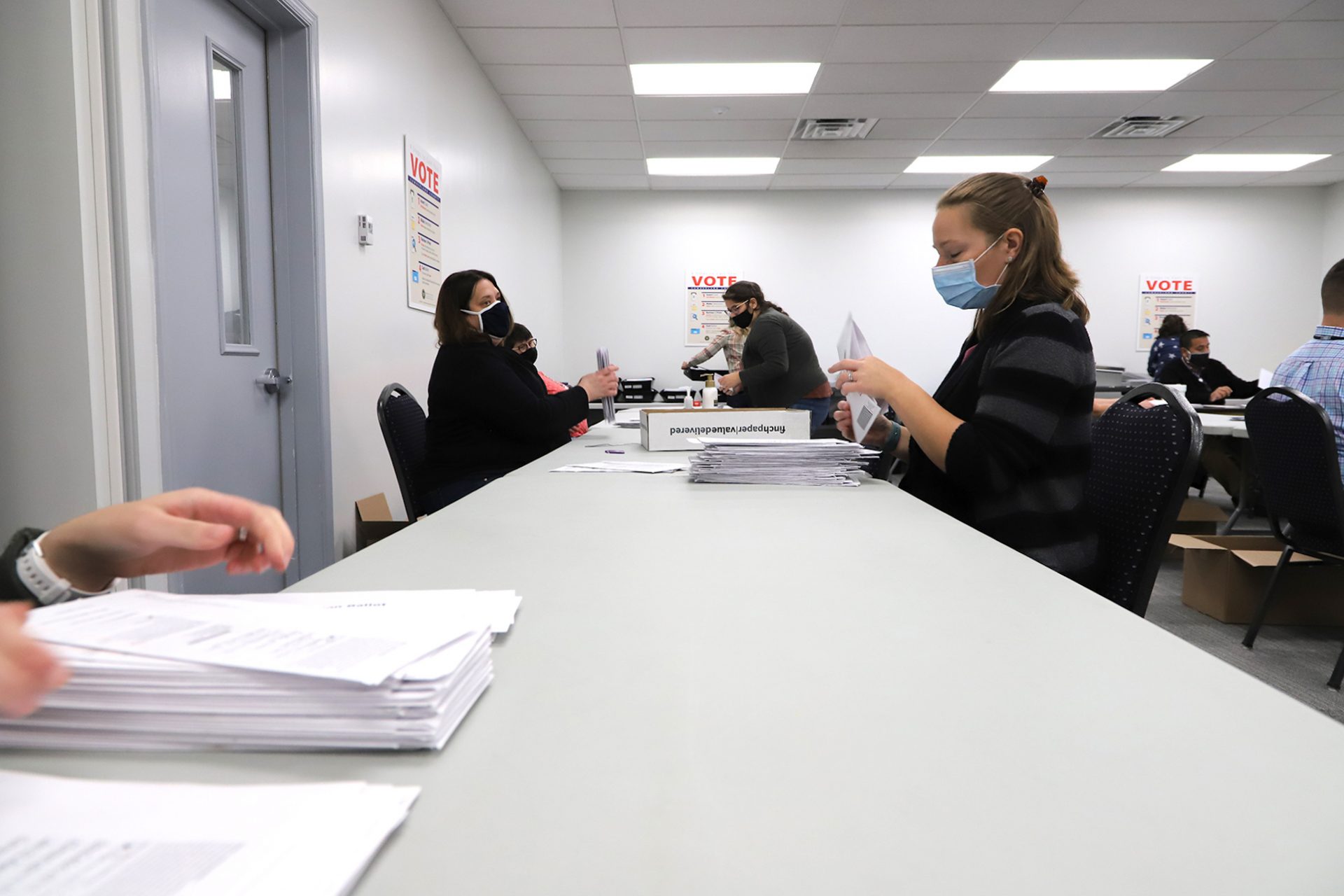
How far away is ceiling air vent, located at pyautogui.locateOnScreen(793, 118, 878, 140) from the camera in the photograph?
499 cm

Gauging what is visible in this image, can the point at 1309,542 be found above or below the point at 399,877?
below

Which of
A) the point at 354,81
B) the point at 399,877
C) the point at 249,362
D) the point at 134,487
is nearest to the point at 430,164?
the point at 354,81

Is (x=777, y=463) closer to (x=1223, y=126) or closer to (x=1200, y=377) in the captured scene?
(x=1223, y=126)

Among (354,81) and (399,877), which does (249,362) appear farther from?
(399,877)

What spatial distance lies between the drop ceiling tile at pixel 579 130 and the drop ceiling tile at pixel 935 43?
1.59 metres

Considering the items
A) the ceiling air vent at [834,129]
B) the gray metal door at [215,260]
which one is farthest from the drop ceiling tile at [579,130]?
the gray metal door at [215,260]

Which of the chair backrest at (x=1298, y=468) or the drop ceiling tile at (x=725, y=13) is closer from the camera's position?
the chair backrest at (x=1298, y=468)

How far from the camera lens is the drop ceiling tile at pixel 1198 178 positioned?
6.32 meters

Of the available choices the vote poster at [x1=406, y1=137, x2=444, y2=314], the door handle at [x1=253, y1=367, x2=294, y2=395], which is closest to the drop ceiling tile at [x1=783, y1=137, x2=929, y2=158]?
the vote poster at [x1=406, y1=137, x2=444, y2=314]

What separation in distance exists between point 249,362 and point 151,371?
55 cm

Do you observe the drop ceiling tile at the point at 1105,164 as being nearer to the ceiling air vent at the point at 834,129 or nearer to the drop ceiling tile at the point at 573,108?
the ceiling air vent at the point at 834,129

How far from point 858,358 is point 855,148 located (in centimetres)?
468

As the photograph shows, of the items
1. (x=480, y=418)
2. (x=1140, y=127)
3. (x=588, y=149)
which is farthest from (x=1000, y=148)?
(x=480, y=418)

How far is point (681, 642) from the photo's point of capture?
590 mm
